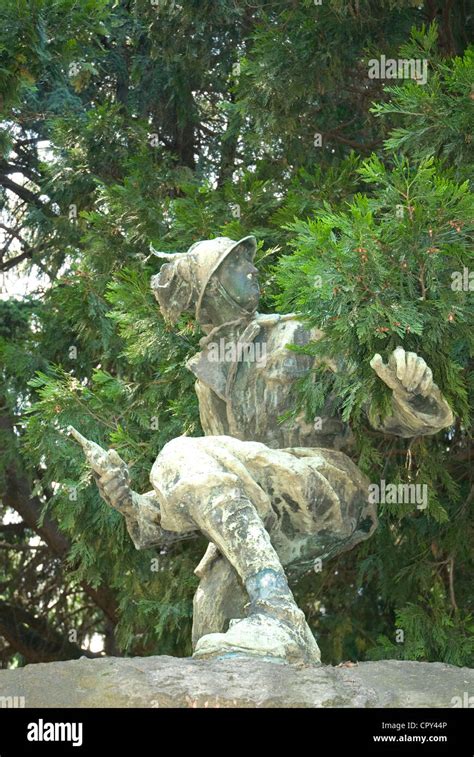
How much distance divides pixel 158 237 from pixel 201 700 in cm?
561

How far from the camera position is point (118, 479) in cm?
531

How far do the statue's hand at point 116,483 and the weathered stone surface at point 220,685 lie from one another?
1.09 metres

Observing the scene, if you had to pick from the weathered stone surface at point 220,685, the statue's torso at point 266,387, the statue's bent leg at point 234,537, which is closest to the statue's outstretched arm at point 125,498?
the statue's bent leg at point 234,537

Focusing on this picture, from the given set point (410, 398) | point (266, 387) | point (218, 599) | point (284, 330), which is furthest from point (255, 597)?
point (284, 330)

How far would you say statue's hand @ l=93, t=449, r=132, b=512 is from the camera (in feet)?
17.3

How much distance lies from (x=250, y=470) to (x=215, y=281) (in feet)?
3.07

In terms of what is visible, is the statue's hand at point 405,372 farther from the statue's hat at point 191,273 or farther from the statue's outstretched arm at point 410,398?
the statue's hat at point 191,273

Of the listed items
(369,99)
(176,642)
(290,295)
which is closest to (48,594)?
(176,642)

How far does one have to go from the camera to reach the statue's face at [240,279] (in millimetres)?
5660

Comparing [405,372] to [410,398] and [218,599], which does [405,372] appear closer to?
[410,398]

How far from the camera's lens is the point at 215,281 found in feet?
18.5

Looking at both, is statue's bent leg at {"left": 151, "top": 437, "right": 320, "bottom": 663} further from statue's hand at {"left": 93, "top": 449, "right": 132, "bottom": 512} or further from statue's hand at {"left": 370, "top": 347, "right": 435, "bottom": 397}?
statue's hand at {"left": 370, "top": 347, "right": 435, "bottom": 397}

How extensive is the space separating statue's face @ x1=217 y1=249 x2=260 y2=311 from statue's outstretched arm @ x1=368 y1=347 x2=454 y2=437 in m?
0.81

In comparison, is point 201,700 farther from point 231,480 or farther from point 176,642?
point 176,642
